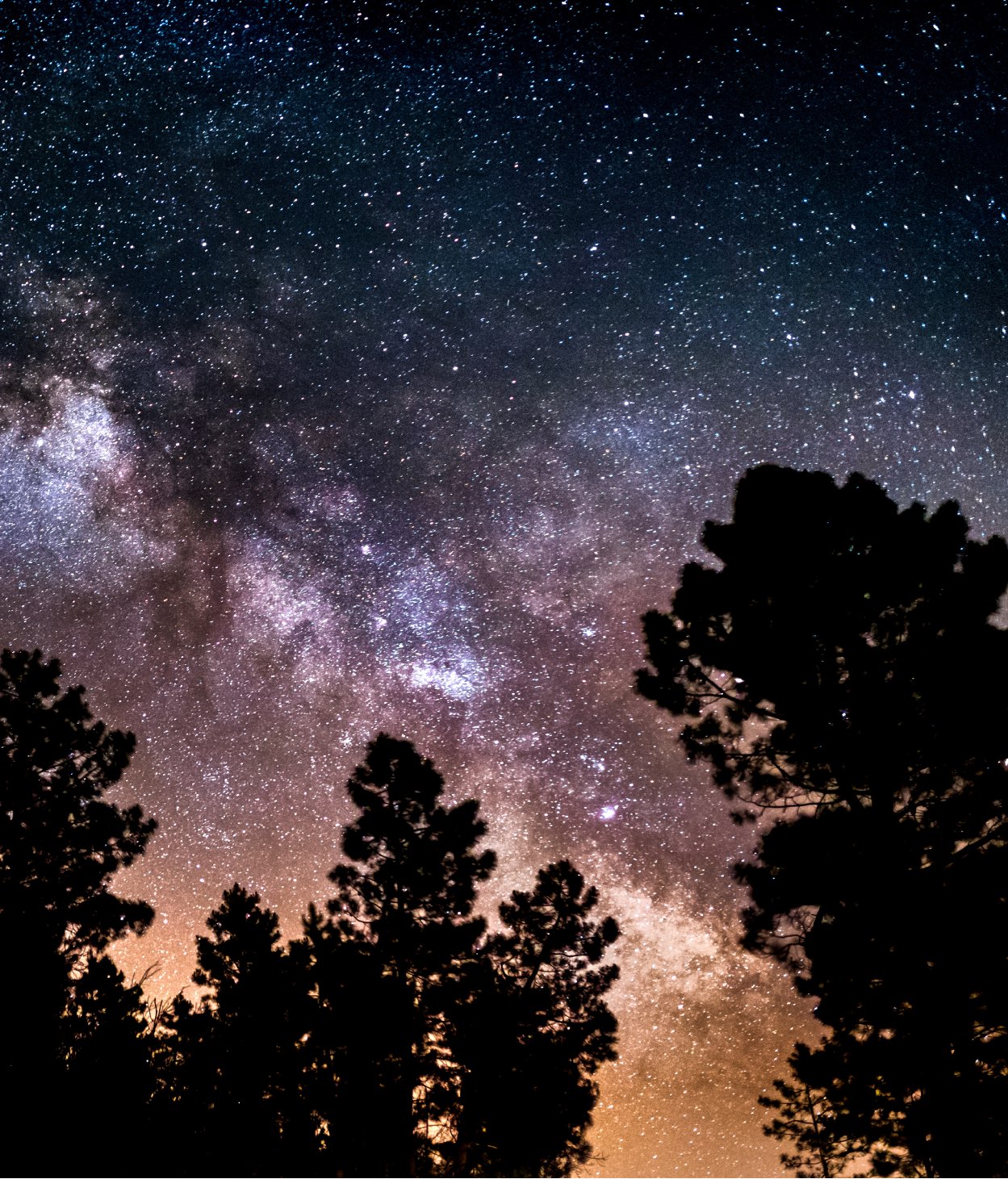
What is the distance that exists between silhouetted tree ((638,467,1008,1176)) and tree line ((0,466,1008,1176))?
36mm

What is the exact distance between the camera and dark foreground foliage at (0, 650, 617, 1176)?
1102 centimetres

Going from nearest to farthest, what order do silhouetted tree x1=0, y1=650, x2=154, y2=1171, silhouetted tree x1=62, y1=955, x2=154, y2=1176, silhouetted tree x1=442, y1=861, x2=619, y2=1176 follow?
silhouetted tree x1=62, y1=955, x2=154, y2=1176, silhouetted tree x1=0, y1=650, x2=154, y2=1171, silhouetted tree x1=442, y1=861, x2=619, y2=1176

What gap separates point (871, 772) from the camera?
8.89m

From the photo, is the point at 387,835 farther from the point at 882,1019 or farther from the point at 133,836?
the point at 882,1019

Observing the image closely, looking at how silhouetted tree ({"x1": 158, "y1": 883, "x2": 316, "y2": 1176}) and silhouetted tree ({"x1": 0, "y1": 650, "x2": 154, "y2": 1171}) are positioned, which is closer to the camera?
silhouetted tree ({"x1": 158, "y1": 883, "x2": 316, "y2": 1176})

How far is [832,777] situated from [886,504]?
4.41 metres

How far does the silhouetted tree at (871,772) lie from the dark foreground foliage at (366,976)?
484 centimetres

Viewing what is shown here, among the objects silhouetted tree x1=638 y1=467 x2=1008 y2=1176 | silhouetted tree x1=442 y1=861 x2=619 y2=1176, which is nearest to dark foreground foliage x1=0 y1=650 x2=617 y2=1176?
silhouetted tree x1=442 y1=861 x2=619 y2=1176

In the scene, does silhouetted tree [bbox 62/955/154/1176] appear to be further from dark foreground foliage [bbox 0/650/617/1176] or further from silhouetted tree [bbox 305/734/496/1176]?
silhouetted tree [bbox 305/734/496/1176]

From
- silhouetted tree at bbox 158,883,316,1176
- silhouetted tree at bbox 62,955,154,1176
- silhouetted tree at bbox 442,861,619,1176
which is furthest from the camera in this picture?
silhouetted tree at bbox 442,861,619,1176

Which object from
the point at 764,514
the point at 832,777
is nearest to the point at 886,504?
the point at 764,514

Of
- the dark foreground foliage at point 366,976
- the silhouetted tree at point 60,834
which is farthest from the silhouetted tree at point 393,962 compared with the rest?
the silhouetted tree at point 60,834

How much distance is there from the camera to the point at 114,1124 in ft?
21.3

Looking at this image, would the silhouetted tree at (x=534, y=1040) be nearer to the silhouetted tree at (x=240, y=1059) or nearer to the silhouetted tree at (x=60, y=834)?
the silhouetted tree at (x=240, y=1059)
